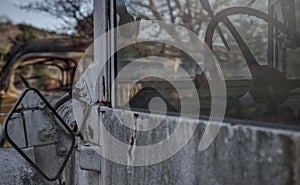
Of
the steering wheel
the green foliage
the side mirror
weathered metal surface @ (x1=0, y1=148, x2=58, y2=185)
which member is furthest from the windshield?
the green foliage

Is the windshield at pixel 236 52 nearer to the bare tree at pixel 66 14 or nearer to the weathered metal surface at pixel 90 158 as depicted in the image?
the weathered metal surface at pixel 90 158

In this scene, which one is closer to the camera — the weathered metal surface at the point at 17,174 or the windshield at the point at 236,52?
the windshield at the point at 236,52

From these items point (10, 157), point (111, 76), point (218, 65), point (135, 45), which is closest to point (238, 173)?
point (111, 76)

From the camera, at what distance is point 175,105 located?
1307mm

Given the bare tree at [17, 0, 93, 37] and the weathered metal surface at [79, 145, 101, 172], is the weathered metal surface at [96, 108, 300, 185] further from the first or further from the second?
the bare tree at [17, 0, 93, 37]

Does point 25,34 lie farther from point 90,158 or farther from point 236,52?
point 90,158

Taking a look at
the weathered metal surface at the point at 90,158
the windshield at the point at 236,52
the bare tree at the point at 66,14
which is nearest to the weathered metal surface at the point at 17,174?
the weathered metal surface at the point at 90,158

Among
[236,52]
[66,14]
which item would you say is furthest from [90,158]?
[66,14]

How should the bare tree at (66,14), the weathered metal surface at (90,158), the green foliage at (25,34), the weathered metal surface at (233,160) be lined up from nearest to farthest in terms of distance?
the weathered metal surface at (233,160), the weathered metal surface at (90,158), the bare tree at (66,14), the green foliage at (25,34)

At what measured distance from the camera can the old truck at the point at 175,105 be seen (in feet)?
2.72

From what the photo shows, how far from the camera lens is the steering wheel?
1172 mm

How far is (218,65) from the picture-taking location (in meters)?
1.83

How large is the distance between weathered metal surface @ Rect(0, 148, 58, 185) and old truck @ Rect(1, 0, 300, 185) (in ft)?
0.09

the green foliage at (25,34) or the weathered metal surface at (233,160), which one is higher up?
the green foliage at (25,34)
